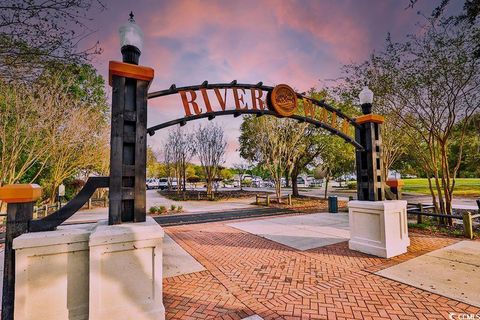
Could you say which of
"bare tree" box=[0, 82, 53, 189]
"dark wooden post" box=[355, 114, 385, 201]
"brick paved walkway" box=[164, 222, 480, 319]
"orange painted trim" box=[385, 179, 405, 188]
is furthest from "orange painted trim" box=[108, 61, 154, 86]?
"bare tree" box=[0, 82, 53, 189]

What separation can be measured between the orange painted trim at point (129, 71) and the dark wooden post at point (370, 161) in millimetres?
5708

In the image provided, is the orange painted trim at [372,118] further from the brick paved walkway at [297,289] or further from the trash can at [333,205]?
the trash can at [333,205]

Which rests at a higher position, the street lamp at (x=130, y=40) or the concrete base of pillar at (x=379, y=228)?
the street lamp at (x=130, y=40)

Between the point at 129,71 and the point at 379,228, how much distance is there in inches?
249

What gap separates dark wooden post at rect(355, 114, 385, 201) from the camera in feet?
20.8

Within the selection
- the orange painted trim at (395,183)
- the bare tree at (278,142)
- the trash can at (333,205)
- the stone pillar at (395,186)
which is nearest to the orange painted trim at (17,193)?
the stone pillar at (395,186)

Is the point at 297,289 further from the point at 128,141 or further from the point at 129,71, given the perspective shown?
the point at 129,71

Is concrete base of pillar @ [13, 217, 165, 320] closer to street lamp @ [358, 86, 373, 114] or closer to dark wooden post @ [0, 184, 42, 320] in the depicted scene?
dark wooden post @ [0, 184, 42, 320]

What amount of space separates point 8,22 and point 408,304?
7.85 meters

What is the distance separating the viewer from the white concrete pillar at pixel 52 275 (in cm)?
277

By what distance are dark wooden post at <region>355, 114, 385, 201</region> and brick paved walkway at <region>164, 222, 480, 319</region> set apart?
5.26 ft

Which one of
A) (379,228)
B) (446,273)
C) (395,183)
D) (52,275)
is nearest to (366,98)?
(395,183)

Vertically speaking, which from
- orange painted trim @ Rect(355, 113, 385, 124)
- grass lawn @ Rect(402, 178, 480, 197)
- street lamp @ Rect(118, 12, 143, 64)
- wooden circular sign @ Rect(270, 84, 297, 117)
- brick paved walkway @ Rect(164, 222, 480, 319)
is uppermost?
street lamp @ Rect(118, 12, 143, 64)

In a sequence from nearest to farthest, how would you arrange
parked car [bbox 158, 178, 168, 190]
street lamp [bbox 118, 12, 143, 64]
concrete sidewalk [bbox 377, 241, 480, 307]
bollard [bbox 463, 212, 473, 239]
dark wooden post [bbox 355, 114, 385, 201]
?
1. street lamp [bbox 118, 12, 143, 64]
2. concrete sidewalk [bbox 377, 241, 480, 307]
3. dark wooden post [bbox 355, 114, 385, 201]
4. bollard [bbox 463, 212, 473, 239]
5. parked car [bbox 158, 178, 168, 190]
